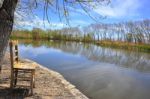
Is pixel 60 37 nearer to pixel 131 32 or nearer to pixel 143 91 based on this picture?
pixel 131 32

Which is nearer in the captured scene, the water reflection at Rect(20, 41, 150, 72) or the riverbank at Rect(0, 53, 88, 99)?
the riverbank at Rect(0, 53, 88, 99)

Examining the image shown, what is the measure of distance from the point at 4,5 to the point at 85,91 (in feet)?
22.3

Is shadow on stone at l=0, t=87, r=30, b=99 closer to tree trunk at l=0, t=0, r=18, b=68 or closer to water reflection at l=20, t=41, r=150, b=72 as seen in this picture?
tree trunk at l=0, t=0, r=18, b=68

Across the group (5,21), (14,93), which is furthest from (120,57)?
(5,21)

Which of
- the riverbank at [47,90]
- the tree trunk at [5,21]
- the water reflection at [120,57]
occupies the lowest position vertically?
the water reflection at [120,57]

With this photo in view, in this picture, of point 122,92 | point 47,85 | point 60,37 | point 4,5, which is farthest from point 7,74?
point 60,37

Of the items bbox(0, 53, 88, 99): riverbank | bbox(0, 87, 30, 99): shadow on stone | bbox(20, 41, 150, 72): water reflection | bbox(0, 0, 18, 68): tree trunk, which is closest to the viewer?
bbox(0, 0, 18, 68): tree trunk

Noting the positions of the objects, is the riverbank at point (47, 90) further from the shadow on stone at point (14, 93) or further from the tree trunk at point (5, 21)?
the tree trunk at point (5, 21)

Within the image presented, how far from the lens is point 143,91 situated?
11859mm

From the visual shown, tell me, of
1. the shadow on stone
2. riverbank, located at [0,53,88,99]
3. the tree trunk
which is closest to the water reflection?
riverbank, located at [0,53,88,99]

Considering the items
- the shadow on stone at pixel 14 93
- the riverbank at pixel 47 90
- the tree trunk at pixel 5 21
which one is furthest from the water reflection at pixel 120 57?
the tree trunk at pixel 5 21

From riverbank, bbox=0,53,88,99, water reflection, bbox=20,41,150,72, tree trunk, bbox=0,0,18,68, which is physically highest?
tree trunk, bbox=0,0,18,68

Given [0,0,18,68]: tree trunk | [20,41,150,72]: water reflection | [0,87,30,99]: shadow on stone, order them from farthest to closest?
[20,41,150,72]: water reflection → [0,87,30,99]: shadow on stone → [0,0,18,68]: tree trunk

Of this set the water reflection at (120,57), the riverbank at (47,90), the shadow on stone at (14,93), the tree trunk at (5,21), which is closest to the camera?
the tree trunk at (5,21)
